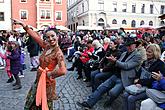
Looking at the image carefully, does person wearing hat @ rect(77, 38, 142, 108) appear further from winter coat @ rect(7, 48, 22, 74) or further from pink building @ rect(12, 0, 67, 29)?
pink building @ rect(12, 0, 67, 29)

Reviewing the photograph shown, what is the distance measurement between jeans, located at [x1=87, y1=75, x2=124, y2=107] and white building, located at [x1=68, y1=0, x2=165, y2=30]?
4997 centimetres

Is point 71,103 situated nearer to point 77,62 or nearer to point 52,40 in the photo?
point 52,40

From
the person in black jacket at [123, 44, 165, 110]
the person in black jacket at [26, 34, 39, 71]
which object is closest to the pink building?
the person in black jacket at [26, 34, 39, 71]

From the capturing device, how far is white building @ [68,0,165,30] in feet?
192

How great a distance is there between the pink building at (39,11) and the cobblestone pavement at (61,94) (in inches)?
1682

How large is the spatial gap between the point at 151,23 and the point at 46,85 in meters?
62.9

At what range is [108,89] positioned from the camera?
21.4 ft

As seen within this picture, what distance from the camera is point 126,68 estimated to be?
605 cm

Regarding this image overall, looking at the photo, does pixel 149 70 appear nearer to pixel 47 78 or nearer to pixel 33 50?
pixel 47 78

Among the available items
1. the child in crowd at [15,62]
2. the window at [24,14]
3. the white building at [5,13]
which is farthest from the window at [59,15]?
the child in crowd at [15,62]

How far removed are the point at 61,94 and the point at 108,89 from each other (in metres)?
1.70

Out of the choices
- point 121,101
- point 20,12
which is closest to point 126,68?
point 121,101

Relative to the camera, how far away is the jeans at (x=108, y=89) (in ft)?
20.2

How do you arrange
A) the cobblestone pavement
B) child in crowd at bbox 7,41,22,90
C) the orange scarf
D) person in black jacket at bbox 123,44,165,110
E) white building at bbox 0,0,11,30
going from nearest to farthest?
the orange scarf → person in black jacket at bbox 123,44,165,110 → the cobblestone pavement → child in crowd at bbox 7,41,22,90 → white building at bbox 0,0,11,30
